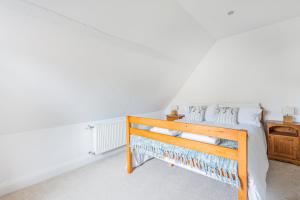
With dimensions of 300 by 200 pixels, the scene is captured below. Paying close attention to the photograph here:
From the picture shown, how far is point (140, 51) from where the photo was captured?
2258 millimetres

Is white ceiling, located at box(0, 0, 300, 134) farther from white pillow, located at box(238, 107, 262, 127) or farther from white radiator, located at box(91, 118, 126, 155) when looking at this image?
white pillow, located at box(238, 107, 262, 127)

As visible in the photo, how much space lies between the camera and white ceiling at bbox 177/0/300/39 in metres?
1.96

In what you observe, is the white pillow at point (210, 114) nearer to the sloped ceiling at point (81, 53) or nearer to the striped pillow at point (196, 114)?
the striped pillow at point (196, 114)

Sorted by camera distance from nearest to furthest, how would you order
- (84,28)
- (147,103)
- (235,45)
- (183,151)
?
(84,28)
(183,151)
(235,45)
(147,103)

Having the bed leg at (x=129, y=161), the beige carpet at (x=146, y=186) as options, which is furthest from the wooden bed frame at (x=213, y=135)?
the beige carpet at (x=146, y=186)

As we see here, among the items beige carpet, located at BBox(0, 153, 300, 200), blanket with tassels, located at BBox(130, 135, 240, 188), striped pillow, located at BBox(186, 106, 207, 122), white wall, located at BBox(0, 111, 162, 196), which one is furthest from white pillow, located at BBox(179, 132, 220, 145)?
white wall, located at BBox(0, 111, 162, 196)

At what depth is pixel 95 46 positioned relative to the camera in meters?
1.80

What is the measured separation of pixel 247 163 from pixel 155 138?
1.01m

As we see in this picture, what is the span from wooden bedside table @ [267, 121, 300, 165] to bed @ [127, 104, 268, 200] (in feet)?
3.66

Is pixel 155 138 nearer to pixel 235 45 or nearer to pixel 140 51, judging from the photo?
pixel 140 51

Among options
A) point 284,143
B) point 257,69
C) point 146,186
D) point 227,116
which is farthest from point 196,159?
point 257,69

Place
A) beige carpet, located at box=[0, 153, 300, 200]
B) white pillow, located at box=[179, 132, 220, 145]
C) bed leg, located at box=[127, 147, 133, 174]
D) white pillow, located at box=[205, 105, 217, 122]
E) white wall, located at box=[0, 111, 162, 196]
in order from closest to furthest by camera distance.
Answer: white pillow, located at box=[179, 132, 220, 145]
beige carpet, located at box=[0, 153, 300, 200]
white wall, located at box=[0, 111, 162, 196]
bed leg, located at box=[127, 147, 133, 174]
white pillow, located at box=[205, 105, 217, 122]

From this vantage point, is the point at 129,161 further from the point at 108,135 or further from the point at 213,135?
the point at 213,135

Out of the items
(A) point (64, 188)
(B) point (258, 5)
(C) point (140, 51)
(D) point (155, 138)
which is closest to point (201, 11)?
(B) point (258, 5)
